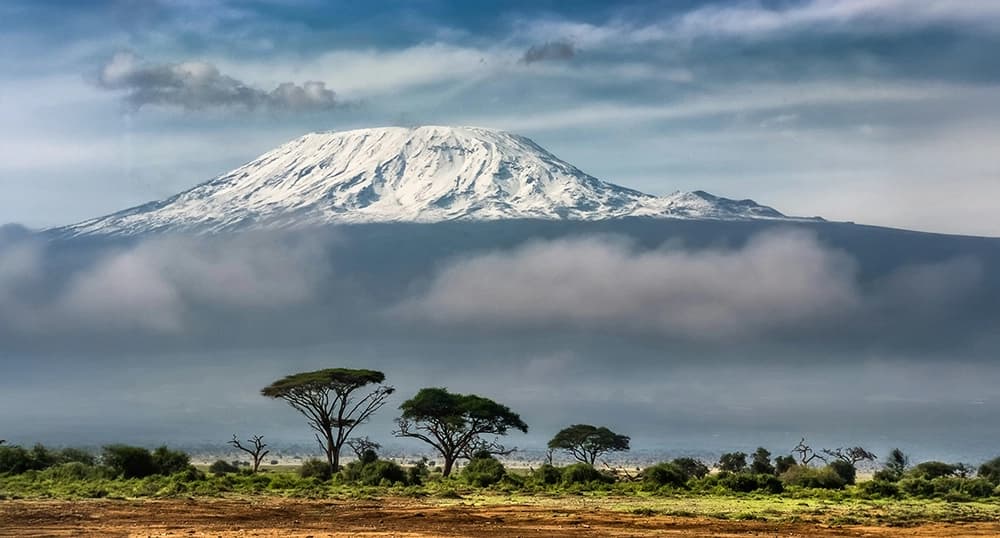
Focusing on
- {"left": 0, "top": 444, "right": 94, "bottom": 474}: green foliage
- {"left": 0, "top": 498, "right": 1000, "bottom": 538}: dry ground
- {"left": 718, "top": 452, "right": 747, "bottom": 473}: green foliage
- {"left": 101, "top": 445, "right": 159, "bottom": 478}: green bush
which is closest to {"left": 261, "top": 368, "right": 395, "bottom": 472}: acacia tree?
{"left": 0, "top": 444, "right": 94, "bottom": 474}: green foliage

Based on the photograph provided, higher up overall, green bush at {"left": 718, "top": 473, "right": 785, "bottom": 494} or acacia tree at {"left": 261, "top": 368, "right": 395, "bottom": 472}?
acacia tree at {"left": 261, "top": 368, "right": 395, "bottom": 472}

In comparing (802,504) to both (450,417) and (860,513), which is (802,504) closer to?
(860,513)

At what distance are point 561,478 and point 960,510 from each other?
70.1 ft

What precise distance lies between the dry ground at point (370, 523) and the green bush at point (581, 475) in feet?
53.9

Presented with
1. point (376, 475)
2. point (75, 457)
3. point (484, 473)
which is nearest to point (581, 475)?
point (484, 473)

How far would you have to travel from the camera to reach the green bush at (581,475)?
2246 inches

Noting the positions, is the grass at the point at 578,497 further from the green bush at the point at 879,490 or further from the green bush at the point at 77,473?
the green bush at the point at 879,490

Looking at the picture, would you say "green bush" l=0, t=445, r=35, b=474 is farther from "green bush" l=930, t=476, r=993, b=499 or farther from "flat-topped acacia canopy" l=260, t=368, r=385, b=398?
"green bush" l=930, t=476, r=993, b=499

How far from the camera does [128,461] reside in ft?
195

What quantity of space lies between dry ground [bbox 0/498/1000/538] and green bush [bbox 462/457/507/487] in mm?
15679

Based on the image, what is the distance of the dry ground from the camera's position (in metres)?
31.3

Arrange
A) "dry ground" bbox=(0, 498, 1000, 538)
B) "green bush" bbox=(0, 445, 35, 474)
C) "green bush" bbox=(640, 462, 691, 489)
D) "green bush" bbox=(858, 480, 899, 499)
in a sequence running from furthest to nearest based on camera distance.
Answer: "green bush" bbox=(0, 445, 35, 474)
"green bush" bbox=(640, 462, 691, 489)
"green bush" bbox=(858, 480, 899, 499)
"dry ground" bbox=(0, 498, 1000, 538)

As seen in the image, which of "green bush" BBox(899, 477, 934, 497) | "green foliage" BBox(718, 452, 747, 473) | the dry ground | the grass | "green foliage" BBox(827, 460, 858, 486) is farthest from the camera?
"green foliage" BBox(718, 452, 747, 473)

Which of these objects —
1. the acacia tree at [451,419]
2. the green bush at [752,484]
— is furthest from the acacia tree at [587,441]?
the green bush at [752,484]
